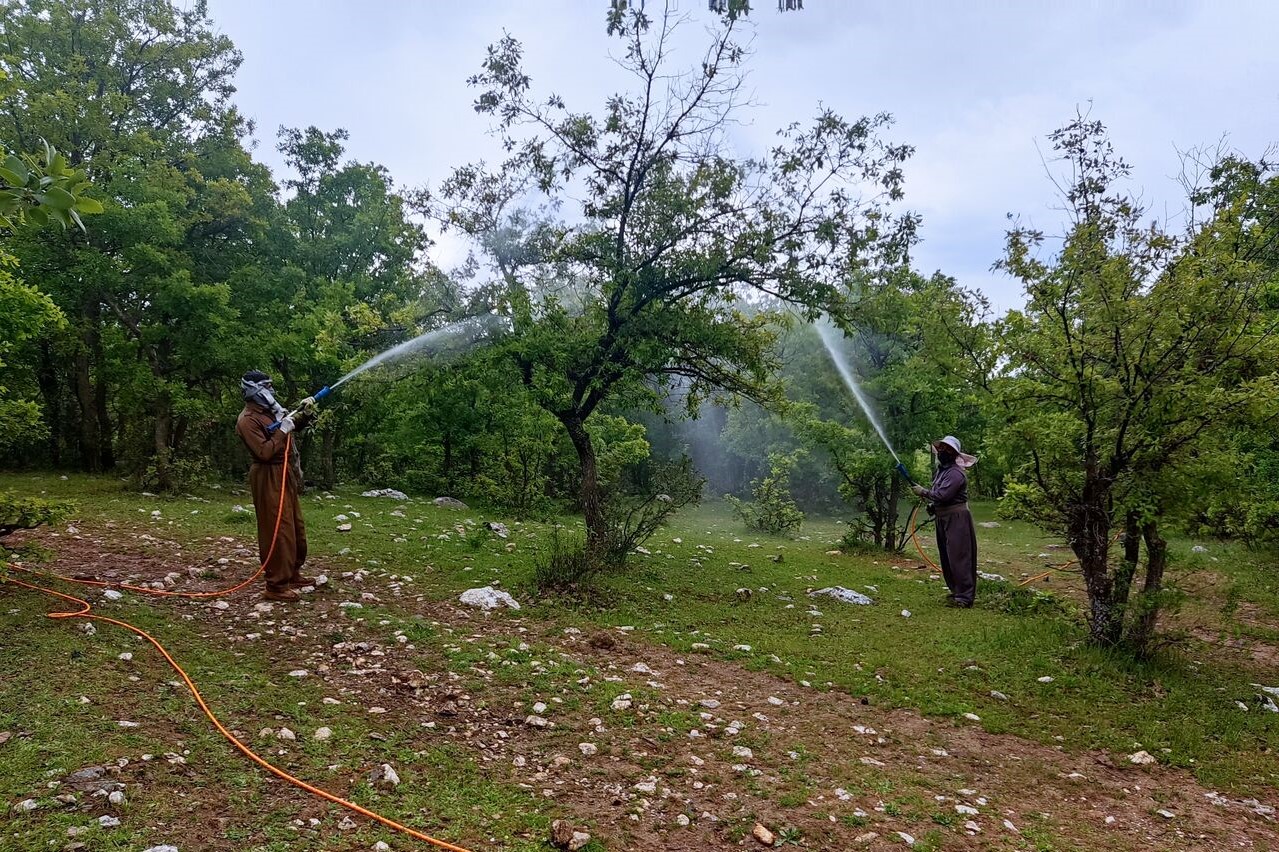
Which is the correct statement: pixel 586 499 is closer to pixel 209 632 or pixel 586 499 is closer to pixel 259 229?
pixel 209 632

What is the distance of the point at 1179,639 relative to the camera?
23.0ft

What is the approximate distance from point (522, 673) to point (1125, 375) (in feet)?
22.3

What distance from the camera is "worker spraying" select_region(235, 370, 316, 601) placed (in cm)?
761

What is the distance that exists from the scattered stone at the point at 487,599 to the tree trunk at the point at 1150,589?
7.03 meters

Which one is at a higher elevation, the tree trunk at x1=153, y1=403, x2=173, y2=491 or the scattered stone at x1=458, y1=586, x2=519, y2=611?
the tree trunk at x1=153, y1=403, x2=173, y2=491

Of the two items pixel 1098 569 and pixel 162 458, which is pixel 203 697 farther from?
pixel 162 458

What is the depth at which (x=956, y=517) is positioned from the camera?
10180 millimetres

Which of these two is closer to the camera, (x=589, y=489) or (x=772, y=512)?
(x=589, y=489)

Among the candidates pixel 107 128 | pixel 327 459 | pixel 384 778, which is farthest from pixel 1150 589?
pixel 107 128

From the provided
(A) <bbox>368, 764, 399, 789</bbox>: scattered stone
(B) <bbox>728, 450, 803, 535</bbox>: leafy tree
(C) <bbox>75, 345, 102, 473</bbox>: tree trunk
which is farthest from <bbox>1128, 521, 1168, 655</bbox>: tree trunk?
(C) <bbox>75, 345, 102, 473</bbox>: tree trunk

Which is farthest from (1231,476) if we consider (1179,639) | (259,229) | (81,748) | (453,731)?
(259,229)

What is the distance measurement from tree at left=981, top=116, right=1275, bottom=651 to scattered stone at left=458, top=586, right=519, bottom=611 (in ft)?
20.3

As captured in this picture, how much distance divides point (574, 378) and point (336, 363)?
10.9 m

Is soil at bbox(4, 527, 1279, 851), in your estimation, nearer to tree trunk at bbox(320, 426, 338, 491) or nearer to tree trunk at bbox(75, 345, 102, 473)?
tree trunk at bbox(320, 426, 338, 491)
